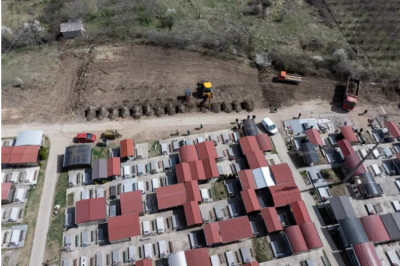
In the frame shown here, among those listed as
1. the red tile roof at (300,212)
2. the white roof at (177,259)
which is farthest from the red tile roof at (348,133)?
the white roof at (177,259)

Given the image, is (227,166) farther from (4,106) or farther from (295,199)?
(4,106)

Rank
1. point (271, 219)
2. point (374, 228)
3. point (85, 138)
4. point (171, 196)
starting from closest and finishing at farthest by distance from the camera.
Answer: point (374, 228) → point (271, 219) → point (171, 196) → point (85, 138)

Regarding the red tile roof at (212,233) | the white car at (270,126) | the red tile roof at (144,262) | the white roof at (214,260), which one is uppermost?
the white car at (270,126)

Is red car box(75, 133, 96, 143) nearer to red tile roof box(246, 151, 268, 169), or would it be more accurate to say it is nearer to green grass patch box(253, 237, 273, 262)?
red tile roof box(246, 151, 268, 169)

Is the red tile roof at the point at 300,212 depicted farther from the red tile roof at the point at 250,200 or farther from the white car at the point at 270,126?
the white car at the point at 270,126

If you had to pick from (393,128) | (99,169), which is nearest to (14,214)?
(99,169)

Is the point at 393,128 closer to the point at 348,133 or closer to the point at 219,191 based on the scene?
the point at 348,133
